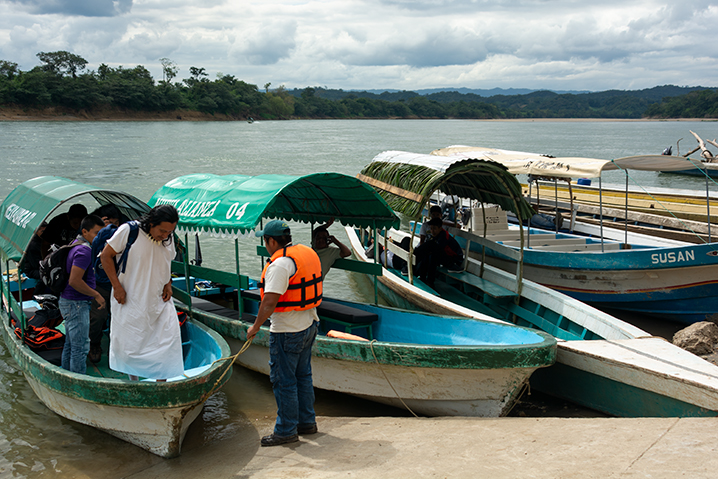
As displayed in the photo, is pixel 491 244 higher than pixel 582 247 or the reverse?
higher

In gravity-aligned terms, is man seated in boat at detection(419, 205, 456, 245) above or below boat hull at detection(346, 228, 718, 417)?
above

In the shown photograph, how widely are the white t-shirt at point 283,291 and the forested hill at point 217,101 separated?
71.8 meters

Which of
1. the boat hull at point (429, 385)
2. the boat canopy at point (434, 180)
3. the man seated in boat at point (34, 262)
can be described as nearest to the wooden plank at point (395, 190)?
the boat canopy at point (434, 180)

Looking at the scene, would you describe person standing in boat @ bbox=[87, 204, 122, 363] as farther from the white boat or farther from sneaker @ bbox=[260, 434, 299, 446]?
the white boat

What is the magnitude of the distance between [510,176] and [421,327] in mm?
2502

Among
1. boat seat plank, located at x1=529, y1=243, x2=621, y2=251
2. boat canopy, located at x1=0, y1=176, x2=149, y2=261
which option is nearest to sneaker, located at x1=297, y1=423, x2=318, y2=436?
boat canopy, located at x1=0, y1=176, x2=149, y2=261

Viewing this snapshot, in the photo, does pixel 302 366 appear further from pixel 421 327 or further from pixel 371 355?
pixel 421 327

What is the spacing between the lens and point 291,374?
14.5ft

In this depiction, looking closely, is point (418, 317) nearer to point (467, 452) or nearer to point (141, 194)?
point (467, 452)

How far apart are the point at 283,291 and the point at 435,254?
15.2ft

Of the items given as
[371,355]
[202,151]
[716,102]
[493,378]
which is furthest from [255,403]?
[716,102]

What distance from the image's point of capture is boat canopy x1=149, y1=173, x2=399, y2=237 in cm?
575

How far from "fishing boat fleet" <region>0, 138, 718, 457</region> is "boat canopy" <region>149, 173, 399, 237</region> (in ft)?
0.07

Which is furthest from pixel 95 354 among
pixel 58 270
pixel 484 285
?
pixel 484 285
